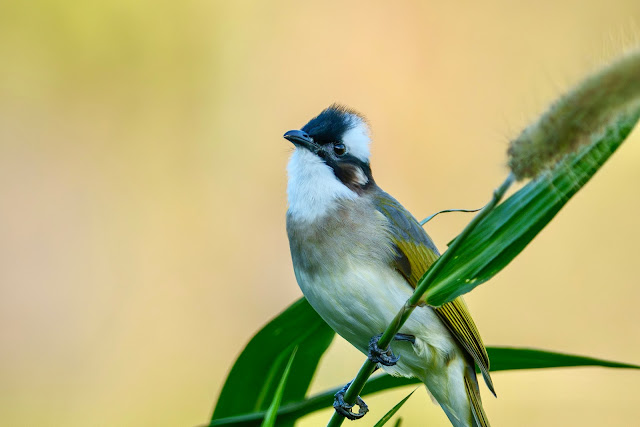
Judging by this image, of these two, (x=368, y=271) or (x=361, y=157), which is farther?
(x=361, y=157)

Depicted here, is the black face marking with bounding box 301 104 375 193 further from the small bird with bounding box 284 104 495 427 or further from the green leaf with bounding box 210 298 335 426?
the green leaf with bounding box 210 298 335 426

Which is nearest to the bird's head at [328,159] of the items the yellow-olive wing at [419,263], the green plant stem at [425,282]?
the yellow-olive wing at [419,263]

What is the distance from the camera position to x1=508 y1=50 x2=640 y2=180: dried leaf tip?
70 cm

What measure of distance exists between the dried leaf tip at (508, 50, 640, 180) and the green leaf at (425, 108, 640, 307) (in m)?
0.11

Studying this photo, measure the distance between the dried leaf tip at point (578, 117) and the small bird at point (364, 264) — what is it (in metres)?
0.96

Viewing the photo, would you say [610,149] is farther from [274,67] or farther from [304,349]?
[274,67]

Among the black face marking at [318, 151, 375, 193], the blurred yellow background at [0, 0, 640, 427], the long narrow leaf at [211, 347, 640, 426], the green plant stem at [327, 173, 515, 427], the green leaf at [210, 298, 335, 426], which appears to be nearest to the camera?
the green plant stem at [327, 173, 515, 427]

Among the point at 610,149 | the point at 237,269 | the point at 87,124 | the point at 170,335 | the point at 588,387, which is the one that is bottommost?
the point at 588,387

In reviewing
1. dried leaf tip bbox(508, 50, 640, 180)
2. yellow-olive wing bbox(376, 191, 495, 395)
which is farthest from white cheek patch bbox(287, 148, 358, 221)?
dried leaf tip bbox(508, 50, 640, 180)

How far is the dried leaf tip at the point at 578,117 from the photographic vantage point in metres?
0.70

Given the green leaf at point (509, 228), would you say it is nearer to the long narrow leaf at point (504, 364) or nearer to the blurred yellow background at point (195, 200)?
the long narrow leaf at point (504, 364)

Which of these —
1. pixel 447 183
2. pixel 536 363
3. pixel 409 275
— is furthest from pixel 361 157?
pixel 447 183

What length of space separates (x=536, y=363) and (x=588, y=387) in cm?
323

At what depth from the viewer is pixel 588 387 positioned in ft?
14.1
